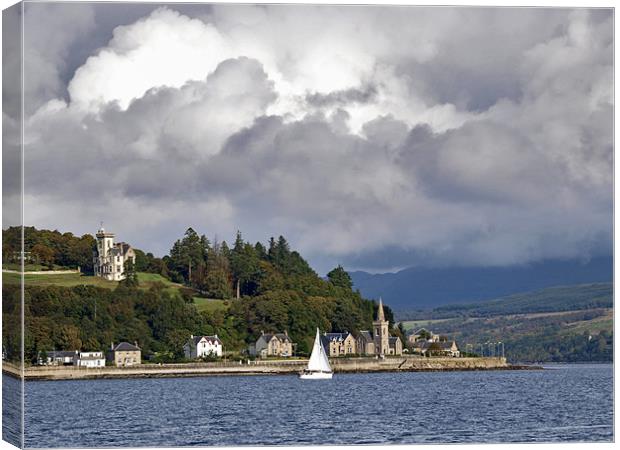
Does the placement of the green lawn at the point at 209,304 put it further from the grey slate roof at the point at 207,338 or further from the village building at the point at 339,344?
the village building at the point at 339,344

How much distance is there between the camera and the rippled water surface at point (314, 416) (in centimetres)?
2483

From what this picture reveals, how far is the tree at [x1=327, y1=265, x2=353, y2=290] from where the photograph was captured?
191 ft

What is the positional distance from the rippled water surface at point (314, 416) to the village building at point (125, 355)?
13.7 m

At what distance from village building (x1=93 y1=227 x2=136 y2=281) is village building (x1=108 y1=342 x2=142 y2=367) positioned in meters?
3.06

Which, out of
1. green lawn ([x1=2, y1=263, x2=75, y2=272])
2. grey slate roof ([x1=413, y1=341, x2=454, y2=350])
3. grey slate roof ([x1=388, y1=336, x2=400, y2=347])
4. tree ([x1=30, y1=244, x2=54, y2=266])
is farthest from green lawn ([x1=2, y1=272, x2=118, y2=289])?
grey slate roof ([x1=413, y1=341, x2=454, y2=350])

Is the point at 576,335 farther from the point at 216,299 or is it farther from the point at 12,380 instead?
the point at 12,380

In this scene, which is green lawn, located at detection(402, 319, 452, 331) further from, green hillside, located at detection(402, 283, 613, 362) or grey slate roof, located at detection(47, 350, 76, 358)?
grey slate roof, located at detection(47, 350, 76, 358)

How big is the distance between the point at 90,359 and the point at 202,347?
7130 mm

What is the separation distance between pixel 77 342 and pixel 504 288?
15.6 m

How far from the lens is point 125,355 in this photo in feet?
201

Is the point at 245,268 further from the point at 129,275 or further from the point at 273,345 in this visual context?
the point at 129,275

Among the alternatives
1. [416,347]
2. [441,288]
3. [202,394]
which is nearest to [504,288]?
[441,288]

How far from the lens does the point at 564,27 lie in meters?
25.7

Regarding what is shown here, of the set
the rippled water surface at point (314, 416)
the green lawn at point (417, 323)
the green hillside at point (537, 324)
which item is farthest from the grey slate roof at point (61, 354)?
the green lawn at point (417, 323)
